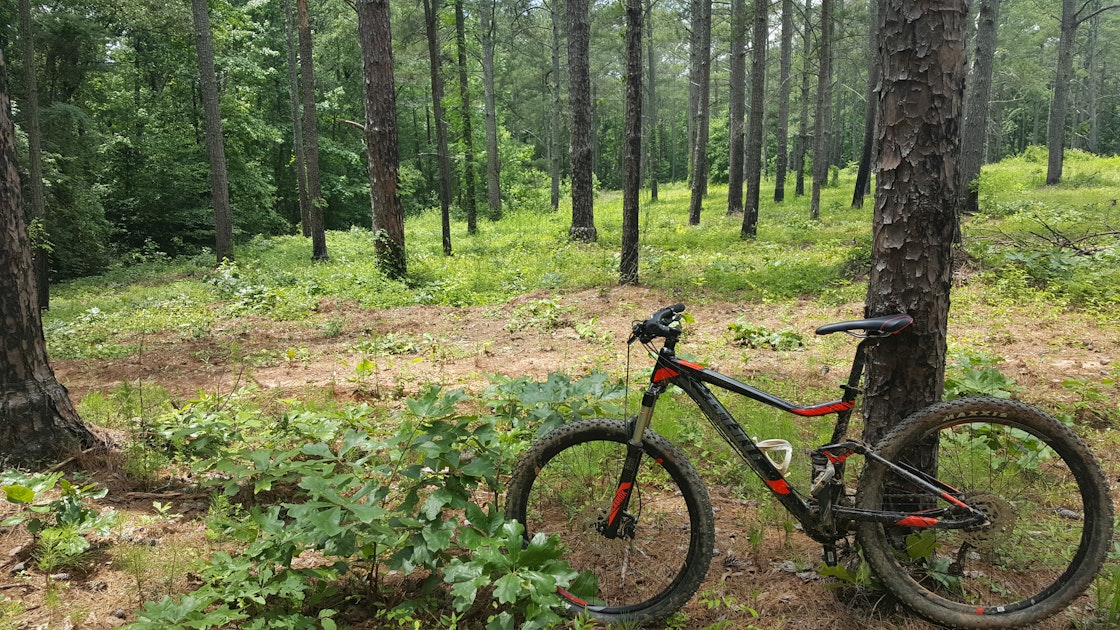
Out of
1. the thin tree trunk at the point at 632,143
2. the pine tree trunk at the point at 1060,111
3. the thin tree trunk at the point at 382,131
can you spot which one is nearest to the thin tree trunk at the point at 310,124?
the thin tree trunk at the point at 382,131

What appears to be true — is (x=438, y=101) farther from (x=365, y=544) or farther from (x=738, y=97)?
(x=365, y=544)

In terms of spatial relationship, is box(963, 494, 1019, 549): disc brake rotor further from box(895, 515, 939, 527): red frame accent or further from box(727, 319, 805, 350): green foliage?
box(727, 319, 805, 350): green foliage

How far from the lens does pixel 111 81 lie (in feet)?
67.3

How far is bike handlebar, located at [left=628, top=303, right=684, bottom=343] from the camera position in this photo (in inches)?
101

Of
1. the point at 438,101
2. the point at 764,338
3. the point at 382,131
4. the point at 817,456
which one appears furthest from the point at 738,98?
the point at 817,456

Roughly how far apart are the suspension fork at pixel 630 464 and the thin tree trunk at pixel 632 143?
7.13 metres

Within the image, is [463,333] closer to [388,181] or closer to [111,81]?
[388,181]

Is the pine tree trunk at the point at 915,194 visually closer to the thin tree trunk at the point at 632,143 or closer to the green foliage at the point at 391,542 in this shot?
the green foliage at the point at 391,542

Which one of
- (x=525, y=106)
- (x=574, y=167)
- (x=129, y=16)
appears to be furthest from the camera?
(x=525, y=106)

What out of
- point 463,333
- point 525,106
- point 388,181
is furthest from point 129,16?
point 525,106

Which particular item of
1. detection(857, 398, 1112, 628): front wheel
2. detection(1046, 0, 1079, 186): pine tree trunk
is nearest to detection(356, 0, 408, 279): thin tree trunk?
detection(857, 398, 1112, 628): front wheel

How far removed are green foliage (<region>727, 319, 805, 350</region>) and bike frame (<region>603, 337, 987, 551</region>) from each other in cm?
413

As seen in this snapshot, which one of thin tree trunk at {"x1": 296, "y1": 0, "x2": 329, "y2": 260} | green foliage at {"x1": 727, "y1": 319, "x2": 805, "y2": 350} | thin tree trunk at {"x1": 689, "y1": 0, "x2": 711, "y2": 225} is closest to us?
green foliage at {"x1": 727, "y1": 319, "x2": 805, "y2": 350}

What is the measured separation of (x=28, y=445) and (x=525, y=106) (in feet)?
136
